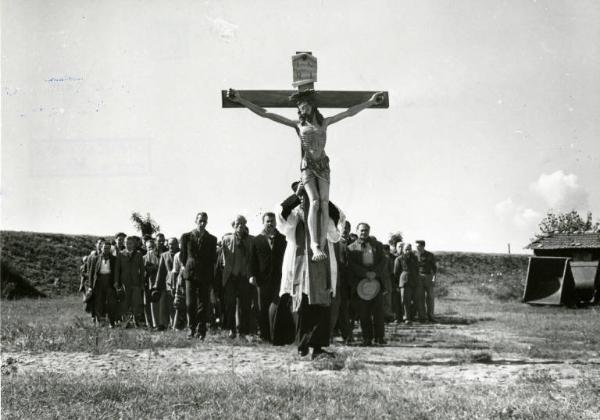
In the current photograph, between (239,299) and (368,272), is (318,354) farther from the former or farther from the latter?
(239,299)

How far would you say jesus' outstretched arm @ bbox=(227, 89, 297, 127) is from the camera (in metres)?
7.63

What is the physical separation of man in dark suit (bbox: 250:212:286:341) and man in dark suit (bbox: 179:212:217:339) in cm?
109

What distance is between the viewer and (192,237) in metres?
11.0

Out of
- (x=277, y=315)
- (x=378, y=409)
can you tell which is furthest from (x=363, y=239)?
(x=378, y=409)

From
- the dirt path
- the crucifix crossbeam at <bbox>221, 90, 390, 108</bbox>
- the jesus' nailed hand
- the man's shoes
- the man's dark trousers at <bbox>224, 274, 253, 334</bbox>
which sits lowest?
the dirt path

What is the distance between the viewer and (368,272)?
10.2m

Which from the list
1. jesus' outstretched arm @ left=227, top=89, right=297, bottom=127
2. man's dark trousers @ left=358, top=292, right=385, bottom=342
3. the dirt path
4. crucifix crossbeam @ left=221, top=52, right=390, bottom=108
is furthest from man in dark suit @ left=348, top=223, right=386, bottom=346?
jesus' outstretched arm @ left=227, top=89, right=297, bottom=127

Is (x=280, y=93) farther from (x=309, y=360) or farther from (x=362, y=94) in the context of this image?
→ (x=309, y=360)

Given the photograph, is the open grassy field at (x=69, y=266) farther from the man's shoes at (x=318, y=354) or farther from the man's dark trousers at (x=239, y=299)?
the man's shoes at (x=318, y=354)

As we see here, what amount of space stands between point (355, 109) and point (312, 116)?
1.98 feet

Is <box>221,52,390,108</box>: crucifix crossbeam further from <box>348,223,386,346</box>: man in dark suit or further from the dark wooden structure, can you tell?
the dark wooden structure

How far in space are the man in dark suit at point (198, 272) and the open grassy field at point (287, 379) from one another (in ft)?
2.78

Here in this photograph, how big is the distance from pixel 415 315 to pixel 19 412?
13725 mm

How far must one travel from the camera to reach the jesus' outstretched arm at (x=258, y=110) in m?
7.63
